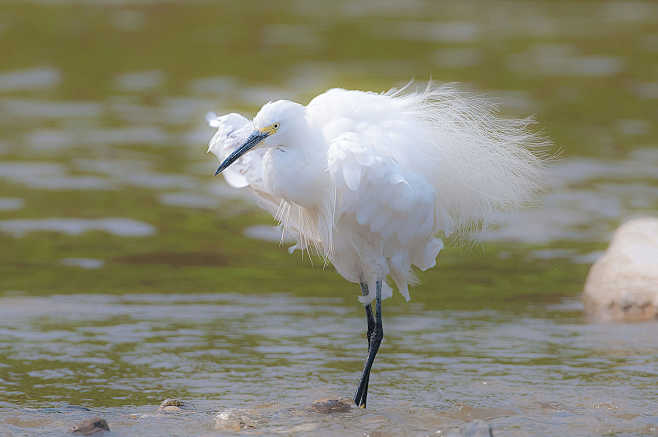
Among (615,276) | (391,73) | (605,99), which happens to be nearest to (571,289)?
(615,276)

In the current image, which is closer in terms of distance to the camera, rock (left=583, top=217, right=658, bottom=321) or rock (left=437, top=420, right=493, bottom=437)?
rock (left=437, top=420, right=493, bottom=437)

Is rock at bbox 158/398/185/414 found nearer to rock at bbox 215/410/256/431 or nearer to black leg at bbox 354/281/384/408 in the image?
rock at bbox 215/410/256/431

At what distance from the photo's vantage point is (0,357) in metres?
7.11

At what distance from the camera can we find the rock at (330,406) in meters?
6.09

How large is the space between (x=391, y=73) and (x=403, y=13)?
586 centimetres

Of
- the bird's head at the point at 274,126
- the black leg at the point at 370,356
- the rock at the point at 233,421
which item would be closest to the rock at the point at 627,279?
the black leg at the point at 370,356

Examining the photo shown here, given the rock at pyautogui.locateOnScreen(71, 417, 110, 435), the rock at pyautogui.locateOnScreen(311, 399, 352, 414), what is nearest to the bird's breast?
the rock at pyautogui.locateOnScreen(311, 399, 352, 414)

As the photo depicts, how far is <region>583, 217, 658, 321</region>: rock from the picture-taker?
314 inches

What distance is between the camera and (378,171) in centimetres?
575

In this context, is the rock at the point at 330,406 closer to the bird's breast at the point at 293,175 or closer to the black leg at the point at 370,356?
the black leg at the point at 370,356

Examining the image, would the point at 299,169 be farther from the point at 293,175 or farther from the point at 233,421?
the point at 233,421

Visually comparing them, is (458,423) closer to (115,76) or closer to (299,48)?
(115,76)

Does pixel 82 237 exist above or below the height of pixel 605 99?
below

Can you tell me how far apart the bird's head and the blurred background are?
4.51 feet
